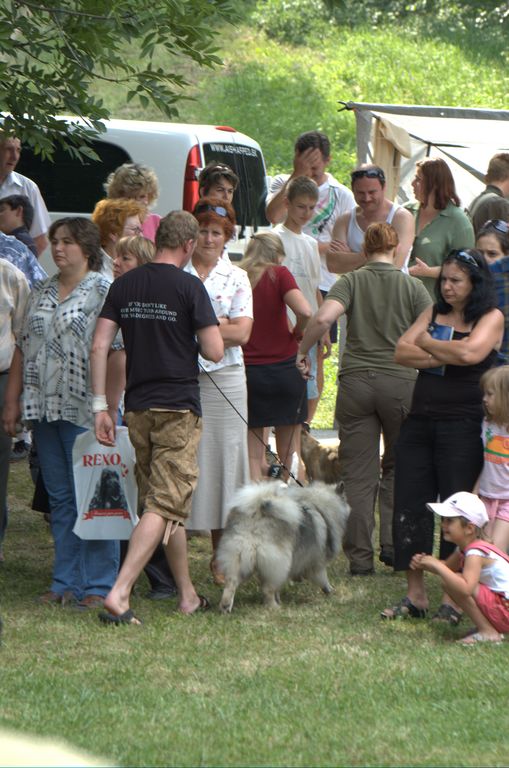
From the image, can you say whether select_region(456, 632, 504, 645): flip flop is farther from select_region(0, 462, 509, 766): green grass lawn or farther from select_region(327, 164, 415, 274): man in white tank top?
select_region(327, 164, 415, 274): man in white tank top

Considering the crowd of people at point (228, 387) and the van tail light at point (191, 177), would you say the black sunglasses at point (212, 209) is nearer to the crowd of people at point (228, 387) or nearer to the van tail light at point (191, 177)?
the crowd of people at point (228, 387)

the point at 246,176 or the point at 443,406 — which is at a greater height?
the point at 246,176

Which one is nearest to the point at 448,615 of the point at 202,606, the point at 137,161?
the point at 202,606

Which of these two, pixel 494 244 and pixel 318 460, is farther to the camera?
pixel 318 460

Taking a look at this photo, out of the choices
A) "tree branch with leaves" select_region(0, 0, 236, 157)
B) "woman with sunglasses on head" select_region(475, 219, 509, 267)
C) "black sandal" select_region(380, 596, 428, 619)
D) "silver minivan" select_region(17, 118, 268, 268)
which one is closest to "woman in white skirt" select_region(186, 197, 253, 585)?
"tree branch with leaves" select_region(0, 0, 236, 157)

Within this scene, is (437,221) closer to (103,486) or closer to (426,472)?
(426,472)

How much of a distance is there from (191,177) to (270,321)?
242 inches

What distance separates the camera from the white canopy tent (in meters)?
11.2

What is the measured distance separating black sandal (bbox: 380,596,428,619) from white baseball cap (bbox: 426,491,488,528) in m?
0.62

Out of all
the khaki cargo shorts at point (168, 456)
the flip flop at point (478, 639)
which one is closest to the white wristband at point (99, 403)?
the khaki cargo shorts at point (168, 456)

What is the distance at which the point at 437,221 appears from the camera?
8.80 m

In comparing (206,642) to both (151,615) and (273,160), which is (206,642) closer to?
(151,615)

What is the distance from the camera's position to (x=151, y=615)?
661 cm

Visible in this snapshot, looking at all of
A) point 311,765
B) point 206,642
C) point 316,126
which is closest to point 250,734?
point 311,765
